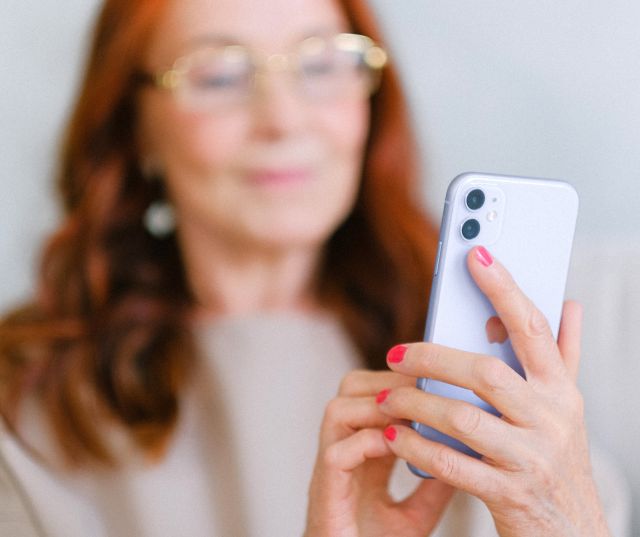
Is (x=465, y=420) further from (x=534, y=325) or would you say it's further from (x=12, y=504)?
(x=12, y=504)

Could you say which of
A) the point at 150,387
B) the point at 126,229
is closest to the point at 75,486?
the point at 150,387

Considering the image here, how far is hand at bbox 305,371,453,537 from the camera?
25.5 inches

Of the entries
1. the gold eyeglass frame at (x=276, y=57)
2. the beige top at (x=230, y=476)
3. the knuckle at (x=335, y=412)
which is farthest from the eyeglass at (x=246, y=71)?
the knuckle at (x=335, y=412)

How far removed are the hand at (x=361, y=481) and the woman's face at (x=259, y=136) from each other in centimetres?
32

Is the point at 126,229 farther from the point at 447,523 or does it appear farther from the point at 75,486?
the point at 447,523

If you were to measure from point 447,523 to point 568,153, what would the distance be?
57 cm

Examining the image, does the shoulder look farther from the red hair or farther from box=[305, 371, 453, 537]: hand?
box=[305, 371, 453, 537]: hand

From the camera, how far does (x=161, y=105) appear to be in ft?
3.07

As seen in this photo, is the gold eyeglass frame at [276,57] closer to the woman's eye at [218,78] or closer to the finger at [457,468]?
the woman's eye at [218,78]

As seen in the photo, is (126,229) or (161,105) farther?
(126,229)

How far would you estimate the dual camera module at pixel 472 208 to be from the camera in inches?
23.9

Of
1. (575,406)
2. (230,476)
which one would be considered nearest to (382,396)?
(575,406)

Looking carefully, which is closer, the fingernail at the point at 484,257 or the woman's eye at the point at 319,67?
the fingernail at the point at 484,257

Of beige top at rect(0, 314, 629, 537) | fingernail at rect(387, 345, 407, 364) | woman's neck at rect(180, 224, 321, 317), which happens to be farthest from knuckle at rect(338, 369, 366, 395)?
woman's neck at rect(180, 224, 321, 317)
